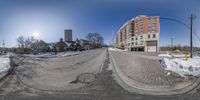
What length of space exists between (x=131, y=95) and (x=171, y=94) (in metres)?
1.54

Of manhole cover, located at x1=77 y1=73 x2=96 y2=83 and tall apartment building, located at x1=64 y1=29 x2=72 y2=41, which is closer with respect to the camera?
manhole cover, located at x1=77 y1=73 x2=96 y2=83

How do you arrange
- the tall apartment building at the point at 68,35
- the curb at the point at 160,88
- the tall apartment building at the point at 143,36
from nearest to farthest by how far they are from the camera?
the curb at the point at 160,88
the tall apartment building at the point at 143,36
the tall apartment building at the point at 68,35

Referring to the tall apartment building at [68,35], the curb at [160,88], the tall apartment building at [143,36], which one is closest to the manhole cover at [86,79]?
the curb at [160,88]

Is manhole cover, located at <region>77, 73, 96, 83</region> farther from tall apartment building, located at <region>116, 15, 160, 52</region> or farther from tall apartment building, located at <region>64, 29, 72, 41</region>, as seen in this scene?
tall apartment building, located at <region>64, 29, 72, 41</region>

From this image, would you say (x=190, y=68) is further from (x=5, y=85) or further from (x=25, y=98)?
(x=5, y=85)

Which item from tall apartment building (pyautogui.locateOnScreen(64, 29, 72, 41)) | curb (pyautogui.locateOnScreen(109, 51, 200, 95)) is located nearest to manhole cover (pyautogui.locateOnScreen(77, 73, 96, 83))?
curb (pyautogui.locateOnScreen(109, 51, 200, 95))

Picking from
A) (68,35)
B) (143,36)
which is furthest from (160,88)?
(68,35)

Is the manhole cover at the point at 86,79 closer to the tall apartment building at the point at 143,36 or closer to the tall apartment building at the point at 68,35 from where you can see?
the tall apartment building at the point at 143,36

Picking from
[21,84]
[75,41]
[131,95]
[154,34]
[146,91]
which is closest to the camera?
[131,95]

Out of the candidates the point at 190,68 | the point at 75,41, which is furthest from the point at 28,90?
the point at 75,41

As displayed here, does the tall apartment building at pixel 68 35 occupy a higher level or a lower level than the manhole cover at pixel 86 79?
higher

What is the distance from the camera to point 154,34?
62.8m

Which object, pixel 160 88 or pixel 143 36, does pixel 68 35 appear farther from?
pixel 160 88

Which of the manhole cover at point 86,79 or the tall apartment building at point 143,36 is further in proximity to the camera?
the tall apartment building at point 143,36
